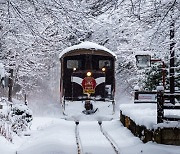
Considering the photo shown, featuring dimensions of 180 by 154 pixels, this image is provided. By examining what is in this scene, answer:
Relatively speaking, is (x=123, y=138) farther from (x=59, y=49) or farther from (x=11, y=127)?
(x=59, y=49)

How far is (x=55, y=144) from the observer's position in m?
9.84

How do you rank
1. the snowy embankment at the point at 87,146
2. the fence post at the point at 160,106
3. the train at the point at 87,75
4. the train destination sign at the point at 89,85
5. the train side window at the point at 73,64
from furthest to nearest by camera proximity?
the train side window at the point at 73,64 < the train at the point at 87,75 < the train destination sign at the point at 89,85 < the fence post at the point at 160,106 < the snowy embankment at the point at 87,146

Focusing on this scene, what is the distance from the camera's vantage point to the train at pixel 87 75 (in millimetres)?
19433

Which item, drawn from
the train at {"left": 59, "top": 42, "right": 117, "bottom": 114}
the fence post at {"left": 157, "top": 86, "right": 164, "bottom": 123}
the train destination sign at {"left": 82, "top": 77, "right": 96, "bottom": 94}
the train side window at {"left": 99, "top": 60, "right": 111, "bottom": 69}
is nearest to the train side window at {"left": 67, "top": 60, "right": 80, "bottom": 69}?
the train at {"left": 59, "top": 42, "right": 117, "bottom": 114}

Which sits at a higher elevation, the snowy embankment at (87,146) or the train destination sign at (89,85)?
the train destination sign at (89,85)

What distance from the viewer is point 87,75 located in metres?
19.8

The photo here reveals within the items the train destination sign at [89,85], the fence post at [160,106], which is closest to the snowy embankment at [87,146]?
the fence post at [160,106]

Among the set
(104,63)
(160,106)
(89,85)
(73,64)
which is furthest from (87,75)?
(160,106)

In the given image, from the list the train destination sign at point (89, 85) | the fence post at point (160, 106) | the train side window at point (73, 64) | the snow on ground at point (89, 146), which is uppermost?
the train side window at point (73, 64)

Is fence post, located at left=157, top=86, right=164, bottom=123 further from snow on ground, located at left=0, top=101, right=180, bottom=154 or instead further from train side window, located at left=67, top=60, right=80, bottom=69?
train side window, located at left=67, top=60, right=80, bottom=69

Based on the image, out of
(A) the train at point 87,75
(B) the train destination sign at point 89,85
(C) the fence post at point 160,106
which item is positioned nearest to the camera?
(C) the fence post at point 160,106

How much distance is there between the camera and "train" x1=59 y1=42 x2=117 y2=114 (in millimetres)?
19433

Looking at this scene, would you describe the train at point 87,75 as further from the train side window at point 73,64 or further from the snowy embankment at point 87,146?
the snowy embankment at point 87,146

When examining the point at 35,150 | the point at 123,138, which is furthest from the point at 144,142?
the point at 35,150
